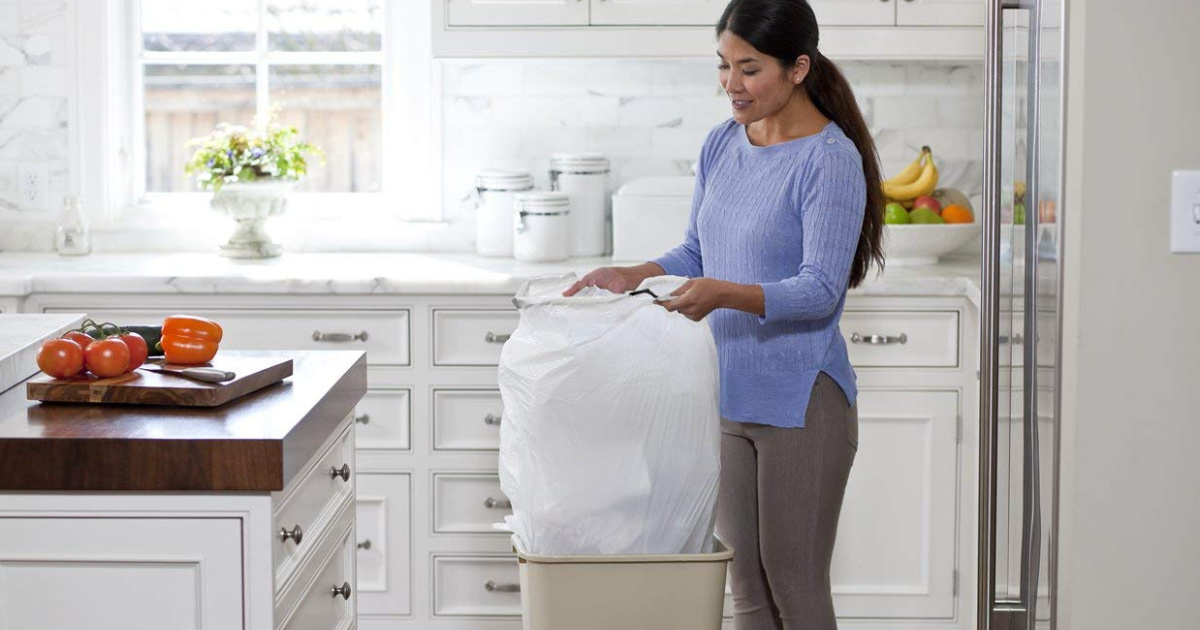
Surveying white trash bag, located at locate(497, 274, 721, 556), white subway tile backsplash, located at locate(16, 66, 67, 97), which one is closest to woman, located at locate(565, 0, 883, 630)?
white trash bag, located at locate(497, 274, 721, 556)

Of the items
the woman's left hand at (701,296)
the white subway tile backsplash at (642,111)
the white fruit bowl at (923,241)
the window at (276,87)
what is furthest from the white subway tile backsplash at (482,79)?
the woman's left hand at (701,296)

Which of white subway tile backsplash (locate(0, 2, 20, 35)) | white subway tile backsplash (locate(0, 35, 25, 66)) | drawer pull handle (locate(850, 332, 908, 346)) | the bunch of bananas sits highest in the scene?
white subway tile backsplash (locate(0, 2, 20, 35))

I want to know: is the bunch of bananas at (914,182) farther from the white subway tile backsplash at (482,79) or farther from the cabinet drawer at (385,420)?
the cabinet drawer at (385,420)

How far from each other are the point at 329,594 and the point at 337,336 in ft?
4.20

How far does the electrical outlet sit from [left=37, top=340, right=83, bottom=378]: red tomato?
2.22 m

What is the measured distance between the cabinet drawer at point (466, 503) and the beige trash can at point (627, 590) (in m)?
1.19

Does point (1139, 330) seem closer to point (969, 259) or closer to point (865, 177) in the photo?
Result: point (865, 177)

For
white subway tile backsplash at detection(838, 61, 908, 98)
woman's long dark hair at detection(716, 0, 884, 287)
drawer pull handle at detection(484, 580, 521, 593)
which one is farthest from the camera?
white subway tile backsplash at detection(838, 61, 908, 98)

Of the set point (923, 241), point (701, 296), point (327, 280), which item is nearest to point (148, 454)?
point (701, 296)

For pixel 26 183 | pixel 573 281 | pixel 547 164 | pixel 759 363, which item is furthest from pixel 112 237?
pixel 759 363

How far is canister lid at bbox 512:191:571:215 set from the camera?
3551mm

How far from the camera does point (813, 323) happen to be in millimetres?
2287

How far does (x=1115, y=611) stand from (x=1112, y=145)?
1.88ft

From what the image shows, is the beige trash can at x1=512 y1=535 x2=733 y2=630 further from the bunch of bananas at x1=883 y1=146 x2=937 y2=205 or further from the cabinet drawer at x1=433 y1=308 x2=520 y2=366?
the bunch of bananas at x1=883 y1=146 x2=937 y2=205
